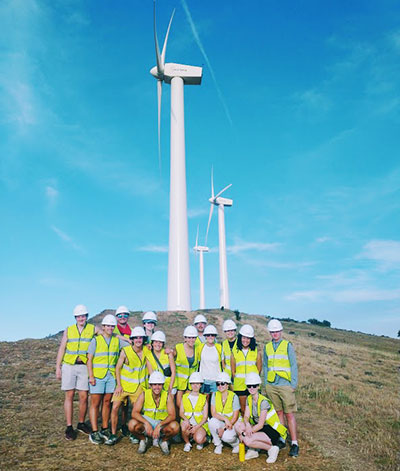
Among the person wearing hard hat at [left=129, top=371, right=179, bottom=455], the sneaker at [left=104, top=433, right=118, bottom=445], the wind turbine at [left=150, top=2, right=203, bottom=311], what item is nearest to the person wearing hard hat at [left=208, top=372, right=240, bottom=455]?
the person wearing hard hat at [left=129, top=371, right=179, bottom=455]

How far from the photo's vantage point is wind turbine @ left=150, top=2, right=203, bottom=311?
29.2 meters

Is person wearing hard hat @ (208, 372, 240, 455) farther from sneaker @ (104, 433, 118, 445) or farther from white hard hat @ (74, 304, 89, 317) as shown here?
white hard hat @ (74, 304, 89, 317)

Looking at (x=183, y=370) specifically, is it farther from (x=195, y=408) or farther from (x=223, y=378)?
(x=223, y=378)

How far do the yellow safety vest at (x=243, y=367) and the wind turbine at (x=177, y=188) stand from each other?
797 inches

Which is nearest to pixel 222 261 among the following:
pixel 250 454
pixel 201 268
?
pixel 201 268

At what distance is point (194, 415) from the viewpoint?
840cm

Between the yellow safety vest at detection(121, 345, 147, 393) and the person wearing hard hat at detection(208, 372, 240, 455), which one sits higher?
the yellow safety vest at detection(121, 345, 147, 393)

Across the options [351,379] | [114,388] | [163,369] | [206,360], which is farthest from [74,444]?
[351,379]

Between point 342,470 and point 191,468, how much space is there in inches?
114

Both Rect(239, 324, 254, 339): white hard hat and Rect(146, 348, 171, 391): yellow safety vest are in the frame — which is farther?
Rect(239, 324, 254, 339): white hard hat

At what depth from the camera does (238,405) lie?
830 centimetres

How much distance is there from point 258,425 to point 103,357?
3.44 metres

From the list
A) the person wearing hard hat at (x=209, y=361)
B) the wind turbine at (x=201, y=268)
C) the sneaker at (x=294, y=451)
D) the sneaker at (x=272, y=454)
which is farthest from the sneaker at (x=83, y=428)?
the wind turbine at (x=201, y=268)

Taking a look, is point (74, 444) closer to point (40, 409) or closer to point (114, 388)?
point (114, 388)
